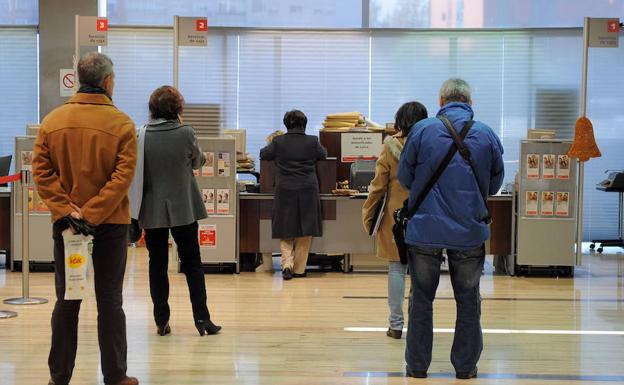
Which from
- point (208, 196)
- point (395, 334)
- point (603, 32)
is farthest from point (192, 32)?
point (395, 334)

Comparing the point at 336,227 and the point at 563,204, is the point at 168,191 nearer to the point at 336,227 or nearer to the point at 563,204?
the point at 336,227

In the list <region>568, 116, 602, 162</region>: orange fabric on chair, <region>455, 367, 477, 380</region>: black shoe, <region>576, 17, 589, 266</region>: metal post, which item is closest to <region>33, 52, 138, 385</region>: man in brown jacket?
<region>455, 367, 477, 380</region>: black shoe

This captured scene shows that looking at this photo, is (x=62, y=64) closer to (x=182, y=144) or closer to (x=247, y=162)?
(x=247, y=162)

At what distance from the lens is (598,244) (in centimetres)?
1180

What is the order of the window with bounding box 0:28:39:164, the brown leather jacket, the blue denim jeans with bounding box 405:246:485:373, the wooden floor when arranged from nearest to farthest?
the brown leather jacket < the blue denim jeans with bounding box 405:246:485:373 < the wooden floor < the window with bounding box 0:28:39:164

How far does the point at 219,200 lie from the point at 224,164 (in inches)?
Result: 13.0

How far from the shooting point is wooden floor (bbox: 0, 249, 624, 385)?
4.94 m

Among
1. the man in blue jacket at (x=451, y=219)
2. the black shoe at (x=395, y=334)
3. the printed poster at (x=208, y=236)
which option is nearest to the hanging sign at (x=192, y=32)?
the printed poster at (x=208, y=236)

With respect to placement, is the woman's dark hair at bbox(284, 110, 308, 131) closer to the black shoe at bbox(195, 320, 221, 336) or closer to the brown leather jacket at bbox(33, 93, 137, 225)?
the black shoe at bbox(195, 320, 221, 336)

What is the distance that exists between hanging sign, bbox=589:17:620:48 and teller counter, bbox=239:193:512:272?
1.69 metres

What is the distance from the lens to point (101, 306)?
427 cm

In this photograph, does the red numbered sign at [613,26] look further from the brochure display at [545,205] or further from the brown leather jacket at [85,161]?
the brown leather jacket at [85,161]

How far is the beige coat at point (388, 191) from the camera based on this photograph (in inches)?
220

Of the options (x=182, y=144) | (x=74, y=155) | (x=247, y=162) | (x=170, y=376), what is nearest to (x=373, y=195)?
(x=182, y=144)
